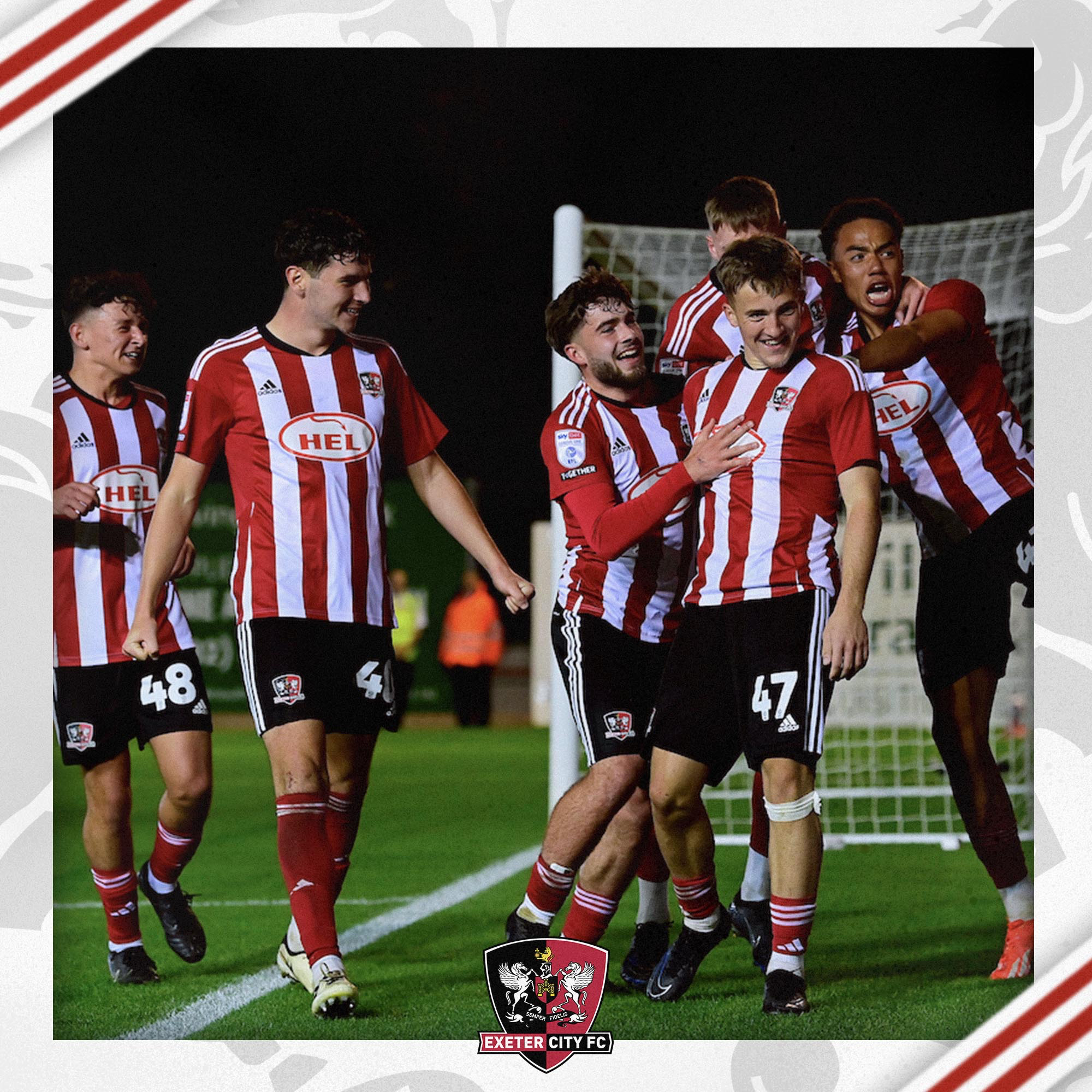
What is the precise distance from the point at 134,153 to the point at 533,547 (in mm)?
6907

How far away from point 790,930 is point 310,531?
1387 millimetres

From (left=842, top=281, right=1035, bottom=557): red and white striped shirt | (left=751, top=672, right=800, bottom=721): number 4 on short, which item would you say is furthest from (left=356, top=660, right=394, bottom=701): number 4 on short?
(left=842, top=281, right=1035, bottom=557): red and white striped shirt

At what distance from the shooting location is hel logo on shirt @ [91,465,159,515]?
3.41m

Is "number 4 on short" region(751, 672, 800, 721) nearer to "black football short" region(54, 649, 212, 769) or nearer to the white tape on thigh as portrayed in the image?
the white tape on thigh

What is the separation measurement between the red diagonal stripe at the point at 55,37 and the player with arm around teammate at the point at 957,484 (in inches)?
66.6

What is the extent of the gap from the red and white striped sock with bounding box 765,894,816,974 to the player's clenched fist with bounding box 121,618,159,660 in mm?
1535

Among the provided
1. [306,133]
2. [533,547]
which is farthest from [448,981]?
[533,547]

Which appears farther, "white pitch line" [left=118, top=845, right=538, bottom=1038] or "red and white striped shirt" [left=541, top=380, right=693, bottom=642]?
"red and white striped shirt" [left=541, top=380, right=693, bottom=642]

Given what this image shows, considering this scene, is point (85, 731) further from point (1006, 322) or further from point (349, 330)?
point (1006, 322)

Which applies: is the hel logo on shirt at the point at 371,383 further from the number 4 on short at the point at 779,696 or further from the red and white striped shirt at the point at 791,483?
the number 4 on short at the point at 779,696

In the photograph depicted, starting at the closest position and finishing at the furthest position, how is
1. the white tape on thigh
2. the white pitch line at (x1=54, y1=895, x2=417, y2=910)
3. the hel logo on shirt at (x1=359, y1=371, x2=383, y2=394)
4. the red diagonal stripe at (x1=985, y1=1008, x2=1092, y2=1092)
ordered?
the red diagonal stripe at (x1=985, y1=1008, x2=1092, y2=1092)
the white tape on thigh
the hel logo on shirt at (x1=359, y1=371, x2=383, y2=394)
the white pitch line at (x1=54, y1=895, x2=417, y2=910)

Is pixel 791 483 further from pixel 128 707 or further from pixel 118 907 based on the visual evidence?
pixel 118 907

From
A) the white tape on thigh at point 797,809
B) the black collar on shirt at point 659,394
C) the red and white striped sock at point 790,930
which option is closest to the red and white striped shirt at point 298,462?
the black collar on shirt at point 659,394

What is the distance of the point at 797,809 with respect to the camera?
3143 millimetres
